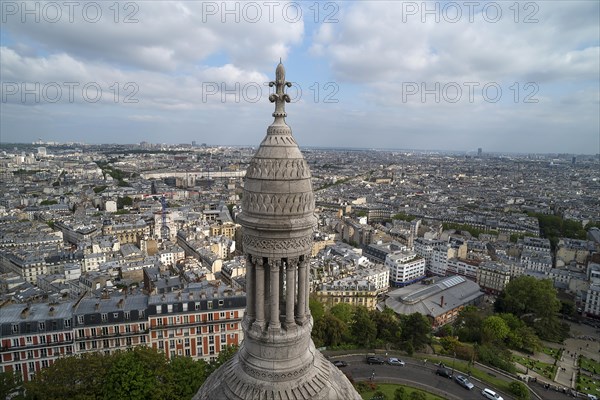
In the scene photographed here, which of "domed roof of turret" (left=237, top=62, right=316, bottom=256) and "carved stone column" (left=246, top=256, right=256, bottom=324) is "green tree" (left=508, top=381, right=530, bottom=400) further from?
"domed roof of turret" (left=237, top=62, right=316, bottom=256)

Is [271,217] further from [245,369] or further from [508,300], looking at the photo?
[508,300]

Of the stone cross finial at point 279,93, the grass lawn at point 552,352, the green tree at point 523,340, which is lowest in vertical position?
the grass lawn at point 552,352

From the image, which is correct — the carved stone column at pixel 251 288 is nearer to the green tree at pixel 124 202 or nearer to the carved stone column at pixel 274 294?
the carved stone column at pixel 274 294

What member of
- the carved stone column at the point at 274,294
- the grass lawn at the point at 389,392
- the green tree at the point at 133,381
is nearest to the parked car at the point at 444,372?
the grass lawn at the point at 389,392

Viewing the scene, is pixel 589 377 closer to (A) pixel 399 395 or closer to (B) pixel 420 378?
(B) pixel 420 378

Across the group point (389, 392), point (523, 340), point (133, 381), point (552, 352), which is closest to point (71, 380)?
point (133, 381)

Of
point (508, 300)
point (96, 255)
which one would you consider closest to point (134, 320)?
point (96, 255)

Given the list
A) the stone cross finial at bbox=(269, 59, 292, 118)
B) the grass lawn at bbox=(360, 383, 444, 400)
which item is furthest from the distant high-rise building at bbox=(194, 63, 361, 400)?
the grass lawn at bbox=(360, 383, 444, 400)
